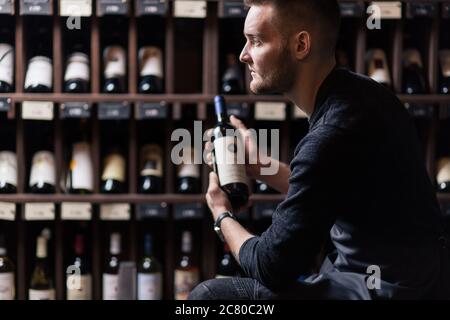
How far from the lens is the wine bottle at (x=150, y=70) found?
225cm

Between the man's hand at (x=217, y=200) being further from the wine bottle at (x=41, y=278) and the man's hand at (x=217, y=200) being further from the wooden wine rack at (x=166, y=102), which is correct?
the wine bottle at (x=41, y=278)

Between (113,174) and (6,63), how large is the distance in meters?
0.55

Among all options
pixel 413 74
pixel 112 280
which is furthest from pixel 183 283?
pixel 413 74

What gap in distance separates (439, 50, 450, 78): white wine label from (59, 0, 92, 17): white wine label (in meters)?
1.31

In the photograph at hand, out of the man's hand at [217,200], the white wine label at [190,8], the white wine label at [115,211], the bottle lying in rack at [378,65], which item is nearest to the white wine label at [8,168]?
the white wine label at [115,211]

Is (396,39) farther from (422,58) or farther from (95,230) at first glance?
(95,230)

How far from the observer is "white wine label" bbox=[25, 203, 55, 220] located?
220 centimetres

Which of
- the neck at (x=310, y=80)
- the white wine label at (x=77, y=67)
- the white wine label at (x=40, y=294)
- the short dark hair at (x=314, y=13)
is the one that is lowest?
the white wine label at (x=40, y=294)

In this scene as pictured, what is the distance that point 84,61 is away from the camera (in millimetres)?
2303

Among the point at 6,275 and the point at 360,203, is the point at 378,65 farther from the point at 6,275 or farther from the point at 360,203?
the point at 6,275

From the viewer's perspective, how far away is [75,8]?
218 centimetres

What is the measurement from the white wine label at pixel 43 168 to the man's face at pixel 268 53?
1207mm

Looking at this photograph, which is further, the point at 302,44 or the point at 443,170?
the point at 443,170
